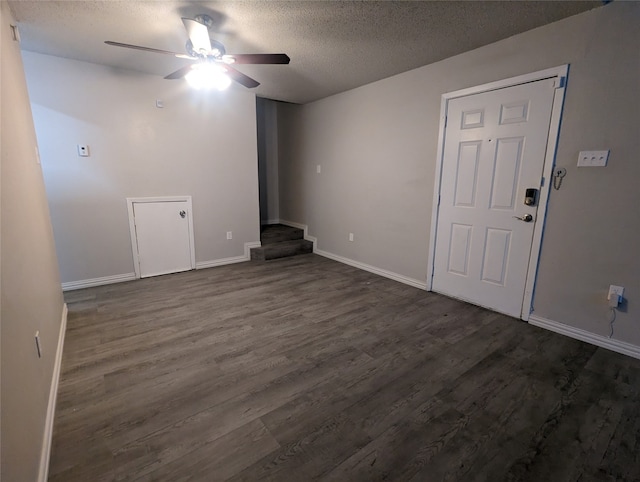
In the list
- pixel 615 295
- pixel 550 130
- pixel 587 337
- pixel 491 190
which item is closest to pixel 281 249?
pixel 491 190

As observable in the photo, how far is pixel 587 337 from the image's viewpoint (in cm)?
239

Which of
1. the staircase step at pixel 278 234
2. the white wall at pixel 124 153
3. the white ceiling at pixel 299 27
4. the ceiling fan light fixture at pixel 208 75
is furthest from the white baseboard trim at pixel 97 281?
the ceiling fan light fixture at pixel 208 75

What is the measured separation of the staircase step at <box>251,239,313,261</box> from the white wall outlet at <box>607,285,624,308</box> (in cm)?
376

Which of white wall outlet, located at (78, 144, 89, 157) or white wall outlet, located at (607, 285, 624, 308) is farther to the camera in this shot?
white wall outlet, located at (78, 144, 89, 157)

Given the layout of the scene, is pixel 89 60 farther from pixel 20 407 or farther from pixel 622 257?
pixel 622 257

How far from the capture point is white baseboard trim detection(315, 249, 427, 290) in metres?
3.59

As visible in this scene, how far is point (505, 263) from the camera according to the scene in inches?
111

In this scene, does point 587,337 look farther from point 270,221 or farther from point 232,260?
point 270,221

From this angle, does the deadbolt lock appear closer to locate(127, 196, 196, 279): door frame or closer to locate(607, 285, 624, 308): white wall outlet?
locate(607, 285, 624, 308): white wall outlet

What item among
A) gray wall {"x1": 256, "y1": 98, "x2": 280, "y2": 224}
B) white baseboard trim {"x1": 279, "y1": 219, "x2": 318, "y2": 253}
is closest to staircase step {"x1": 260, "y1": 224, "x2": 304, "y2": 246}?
white baseboard trim {"x1": 279, "y1": 219, "x2": 318, "y2": 253}

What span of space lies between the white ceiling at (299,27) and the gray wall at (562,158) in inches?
7.6

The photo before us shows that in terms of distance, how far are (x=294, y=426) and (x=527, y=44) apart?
11.0 ft

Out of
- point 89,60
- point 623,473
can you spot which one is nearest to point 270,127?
point 89,60

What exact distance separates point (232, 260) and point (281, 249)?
0.78m
